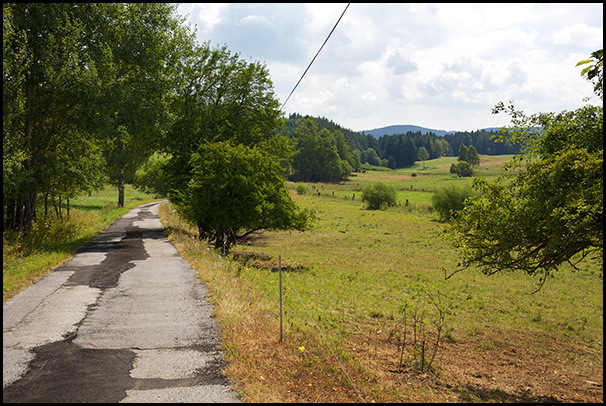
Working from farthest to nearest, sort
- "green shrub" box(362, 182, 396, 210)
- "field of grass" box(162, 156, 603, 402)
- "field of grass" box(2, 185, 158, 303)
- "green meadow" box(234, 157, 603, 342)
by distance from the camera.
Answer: "green shrub" box(362, 182, 396, 210), "green meadow" box(234, 157, 603, 342), "field of grass" box(2, 185, 158, 303), "field of grass" box(162, 156, 603, 402)

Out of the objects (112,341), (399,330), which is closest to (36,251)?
(112,341)

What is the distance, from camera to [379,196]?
222 ft

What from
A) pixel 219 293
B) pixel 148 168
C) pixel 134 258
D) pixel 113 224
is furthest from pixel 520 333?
pixel 148 168

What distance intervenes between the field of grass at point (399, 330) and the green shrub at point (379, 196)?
39.3 m

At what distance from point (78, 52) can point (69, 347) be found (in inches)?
676

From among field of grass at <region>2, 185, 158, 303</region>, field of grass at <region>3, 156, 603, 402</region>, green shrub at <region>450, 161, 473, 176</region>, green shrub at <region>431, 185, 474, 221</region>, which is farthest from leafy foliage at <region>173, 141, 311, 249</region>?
green shrub at <region>450, 161, 473, 176</region>

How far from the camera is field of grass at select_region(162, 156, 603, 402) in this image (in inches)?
271

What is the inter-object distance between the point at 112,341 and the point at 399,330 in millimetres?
7966

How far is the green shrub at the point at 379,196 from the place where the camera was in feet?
222

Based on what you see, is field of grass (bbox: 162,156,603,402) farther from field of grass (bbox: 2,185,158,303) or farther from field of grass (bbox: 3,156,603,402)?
field of grass (bbox: 2,185,158,303)

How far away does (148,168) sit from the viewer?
71.4 meters

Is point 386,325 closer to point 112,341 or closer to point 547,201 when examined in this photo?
point 547,201

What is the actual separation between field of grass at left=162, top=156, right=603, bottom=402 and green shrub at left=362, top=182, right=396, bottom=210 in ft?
129

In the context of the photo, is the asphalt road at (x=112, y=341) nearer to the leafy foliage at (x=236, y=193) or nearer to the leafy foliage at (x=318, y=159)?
the leafy foliage at (x=236, y=193)
